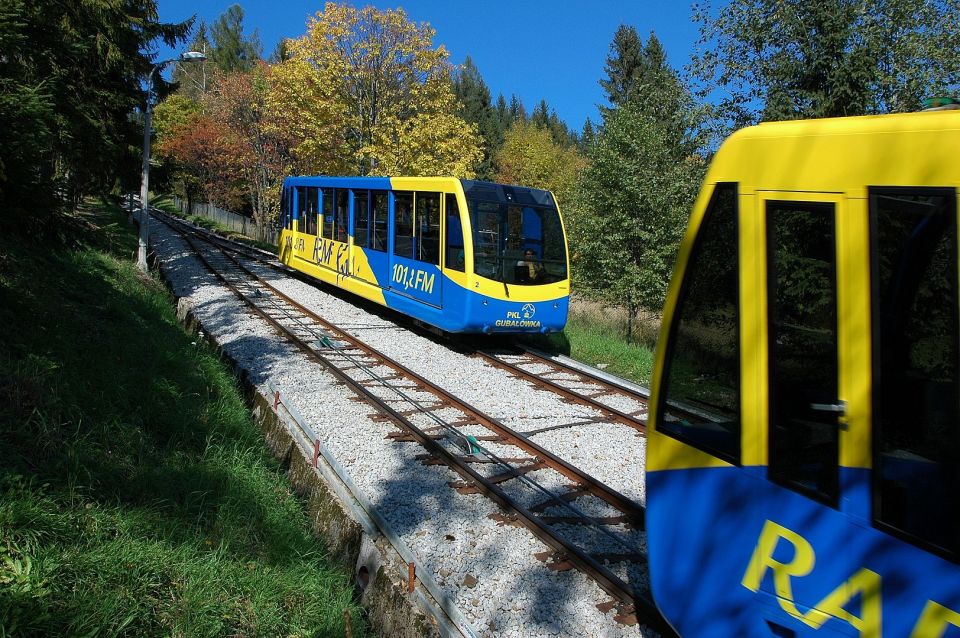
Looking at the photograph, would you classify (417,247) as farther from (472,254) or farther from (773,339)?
(773,339)

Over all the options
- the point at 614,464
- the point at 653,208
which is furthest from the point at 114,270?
the point at 653,208

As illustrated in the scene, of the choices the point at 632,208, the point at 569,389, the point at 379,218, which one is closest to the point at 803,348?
the point at 569,389

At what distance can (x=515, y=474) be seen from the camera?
6.31 m

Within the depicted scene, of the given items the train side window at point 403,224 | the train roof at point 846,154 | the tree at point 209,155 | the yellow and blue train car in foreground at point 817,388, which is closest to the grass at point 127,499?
the yellow and blue train car in foreground at point 817,388

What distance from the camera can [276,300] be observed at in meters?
16.6

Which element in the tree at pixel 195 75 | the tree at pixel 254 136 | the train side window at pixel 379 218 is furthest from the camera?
the tree at pixel 195 75

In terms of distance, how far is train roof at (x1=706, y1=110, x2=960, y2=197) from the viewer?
2.21 m

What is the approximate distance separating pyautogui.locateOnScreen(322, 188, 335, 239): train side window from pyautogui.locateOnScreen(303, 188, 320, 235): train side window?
0.57 meters

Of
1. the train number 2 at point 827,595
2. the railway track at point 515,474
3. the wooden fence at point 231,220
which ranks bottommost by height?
the railway track at point 515,474

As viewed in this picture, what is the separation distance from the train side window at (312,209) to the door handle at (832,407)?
53.2 ft

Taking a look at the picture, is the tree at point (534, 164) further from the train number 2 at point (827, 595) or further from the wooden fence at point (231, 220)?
the train number 2 at point (827, 595)

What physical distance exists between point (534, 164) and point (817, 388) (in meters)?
47.6

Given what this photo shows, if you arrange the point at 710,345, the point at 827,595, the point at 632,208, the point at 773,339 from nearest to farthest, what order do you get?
the point at 827,595
the point at 773,339
the point at 710,345
the point at 632,208

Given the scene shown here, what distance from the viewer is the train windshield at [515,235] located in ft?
37.3
